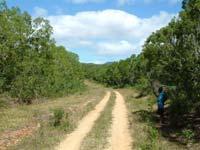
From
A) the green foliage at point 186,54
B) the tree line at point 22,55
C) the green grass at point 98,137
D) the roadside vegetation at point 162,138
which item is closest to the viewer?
the roadside vegetation at point 162,138

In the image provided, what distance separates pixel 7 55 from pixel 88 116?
1399cm

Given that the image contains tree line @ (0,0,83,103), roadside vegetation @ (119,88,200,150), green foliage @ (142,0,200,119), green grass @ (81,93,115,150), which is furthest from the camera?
tree line @ (0,0,83,103)

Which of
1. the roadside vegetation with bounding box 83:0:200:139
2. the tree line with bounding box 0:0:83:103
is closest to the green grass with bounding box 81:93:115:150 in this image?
the roadside vegetation with bounding box 83:0:200:139

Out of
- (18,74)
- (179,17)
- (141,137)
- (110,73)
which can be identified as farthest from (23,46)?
(110,73)

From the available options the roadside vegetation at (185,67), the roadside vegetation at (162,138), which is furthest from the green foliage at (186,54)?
the roadside vegetation at (162,138)

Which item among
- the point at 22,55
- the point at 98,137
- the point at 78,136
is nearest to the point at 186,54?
the point at 98,137

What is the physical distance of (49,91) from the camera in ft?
196

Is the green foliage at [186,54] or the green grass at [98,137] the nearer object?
the green grass at [98,137]

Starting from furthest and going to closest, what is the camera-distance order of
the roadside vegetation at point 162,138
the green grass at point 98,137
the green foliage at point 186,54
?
1. the green foliage at point 186,54
2. the green grass at point 98,137
3. the roadside vegetation at point 162,138

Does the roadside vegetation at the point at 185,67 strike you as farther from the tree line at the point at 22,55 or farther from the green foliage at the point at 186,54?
the tree line at the point at 22,55

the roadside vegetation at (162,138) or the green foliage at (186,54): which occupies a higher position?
the green foliage at (186,54)

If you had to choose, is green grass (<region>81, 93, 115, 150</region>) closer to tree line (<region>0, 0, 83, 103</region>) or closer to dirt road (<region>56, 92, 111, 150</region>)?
dirt road (<region>56, 92, 111, 150</region>)

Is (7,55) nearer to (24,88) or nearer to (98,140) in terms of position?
(24,88)

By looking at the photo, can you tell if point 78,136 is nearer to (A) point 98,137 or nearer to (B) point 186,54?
(A) point 98,137
